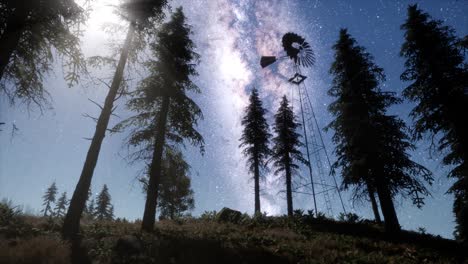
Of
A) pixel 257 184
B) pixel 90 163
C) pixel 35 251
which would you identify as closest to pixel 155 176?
pixel 90 163

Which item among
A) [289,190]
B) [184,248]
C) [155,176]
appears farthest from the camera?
[289,190]

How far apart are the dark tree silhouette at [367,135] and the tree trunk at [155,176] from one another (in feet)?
37.1

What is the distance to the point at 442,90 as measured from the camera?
13602 mm

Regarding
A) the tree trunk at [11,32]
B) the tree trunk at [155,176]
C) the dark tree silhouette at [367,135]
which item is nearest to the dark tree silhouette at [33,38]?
the tree trunk at [11,32]

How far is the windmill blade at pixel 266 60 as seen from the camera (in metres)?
17.3

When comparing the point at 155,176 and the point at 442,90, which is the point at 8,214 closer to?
the point at 155,176

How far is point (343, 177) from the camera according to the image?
1688 cm

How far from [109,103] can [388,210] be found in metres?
15.3

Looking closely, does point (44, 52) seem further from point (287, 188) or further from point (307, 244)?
point (287, 188)

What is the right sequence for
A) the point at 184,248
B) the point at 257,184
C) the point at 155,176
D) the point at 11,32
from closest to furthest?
the point at 11,32 < the point at 184,248 < the point at 155,176 < the point at 257,184

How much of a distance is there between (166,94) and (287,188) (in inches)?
567

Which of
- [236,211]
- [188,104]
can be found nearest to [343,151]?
[236,211]

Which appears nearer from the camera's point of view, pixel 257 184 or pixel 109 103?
pixel 109 103

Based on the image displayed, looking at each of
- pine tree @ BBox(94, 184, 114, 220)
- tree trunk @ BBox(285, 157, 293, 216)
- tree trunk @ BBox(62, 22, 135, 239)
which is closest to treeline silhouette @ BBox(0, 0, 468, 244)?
tree trunk @ BBox(62, 22, 135, 239)
